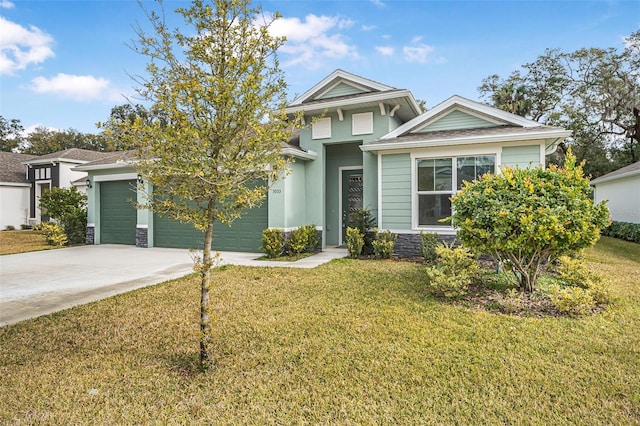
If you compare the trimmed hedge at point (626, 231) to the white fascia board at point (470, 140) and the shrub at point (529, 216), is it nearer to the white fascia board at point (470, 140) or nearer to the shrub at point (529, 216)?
the white fascia board at point (470, 140)

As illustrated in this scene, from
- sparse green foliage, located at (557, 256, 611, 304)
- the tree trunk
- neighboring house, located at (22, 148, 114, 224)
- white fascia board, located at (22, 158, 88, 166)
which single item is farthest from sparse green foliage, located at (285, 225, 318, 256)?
Result: white fascia board, located at (22, 158, 88, 166)

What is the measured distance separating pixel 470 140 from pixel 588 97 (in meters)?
19.7

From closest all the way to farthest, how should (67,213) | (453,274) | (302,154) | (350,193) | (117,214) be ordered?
(453,274), (302,154), (350,193), (117,214), (67,213)

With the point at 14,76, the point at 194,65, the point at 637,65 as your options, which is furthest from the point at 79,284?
the point at 637,65

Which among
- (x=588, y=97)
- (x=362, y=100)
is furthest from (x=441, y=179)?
(x=588, y=97)

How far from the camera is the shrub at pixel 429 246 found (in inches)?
341

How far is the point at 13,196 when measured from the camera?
72.5 ft

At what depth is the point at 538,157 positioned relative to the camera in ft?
28.0

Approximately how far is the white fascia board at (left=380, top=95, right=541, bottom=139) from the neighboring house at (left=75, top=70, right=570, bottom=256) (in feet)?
0.09

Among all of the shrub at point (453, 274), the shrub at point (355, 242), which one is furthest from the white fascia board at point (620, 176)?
the shrub at point (453, 274)

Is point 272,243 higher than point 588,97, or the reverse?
point 588,97

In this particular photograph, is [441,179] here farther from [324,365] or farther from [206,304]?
[206,304]

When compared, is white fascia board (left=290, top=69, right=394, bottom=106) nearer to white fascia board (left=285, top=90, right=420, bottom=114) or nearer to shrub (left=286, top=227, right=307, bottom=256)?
white fascia board (left=285, top=90, right=420, bottom=114)

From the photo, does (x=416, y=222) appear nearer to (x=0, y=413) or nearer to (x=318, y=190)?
(x=318, y=190)
